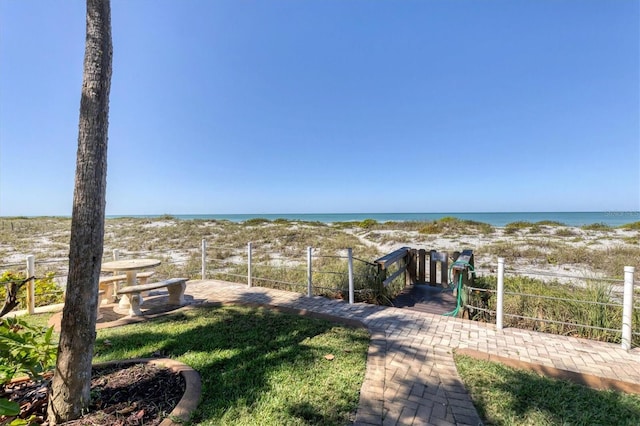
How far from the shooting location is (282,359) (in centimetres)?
348

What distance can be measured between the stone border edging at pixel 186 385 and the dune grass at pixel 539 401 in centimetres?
261

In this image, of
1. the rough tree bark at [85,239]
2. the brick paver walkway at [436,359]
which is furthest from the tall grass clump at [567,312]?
the rough tree bark at [85,239]

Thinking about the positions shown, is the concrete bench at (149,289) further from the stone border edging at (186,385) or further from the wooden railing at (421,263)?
the wooden railing at (421,263)

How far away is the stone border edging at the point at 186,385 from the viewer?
2.34 m

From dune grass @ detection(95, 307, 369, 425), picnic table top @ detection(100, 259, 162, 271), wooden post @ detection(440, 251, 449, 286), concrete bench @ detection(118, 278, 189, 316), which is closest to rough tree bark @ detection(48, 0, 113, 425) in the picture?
dune grass @ detection(95, 307, 369, 425)

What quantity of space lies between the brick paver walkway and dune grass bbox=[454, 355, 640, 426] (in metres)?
0.18

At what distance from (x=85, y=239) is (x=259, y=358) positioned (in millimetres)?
2320

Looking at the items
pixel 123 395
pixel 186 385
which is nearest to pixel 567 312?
pixel 186 385

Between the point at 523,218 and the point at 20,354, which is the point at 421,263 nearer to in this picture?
the point at 20,354

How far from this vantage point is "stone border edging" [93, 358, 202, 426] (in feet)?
7.68

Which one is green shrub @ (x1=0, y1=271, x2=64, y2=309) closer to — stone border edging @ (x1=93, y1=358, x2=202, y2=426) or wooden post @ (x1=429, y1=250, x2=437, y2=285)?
stone border edging @ (x1=93, y1=358, x2=202, y2=426)

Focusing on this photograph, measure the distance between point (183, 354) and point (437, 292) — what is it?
567cm

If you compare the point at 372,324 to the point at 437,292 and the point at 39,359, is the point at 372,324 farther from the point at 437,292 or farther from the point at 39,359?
the point at 39,359

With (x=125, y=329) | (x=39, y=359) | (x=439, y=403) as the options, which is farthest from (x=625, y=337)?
(x=125, y=329)
